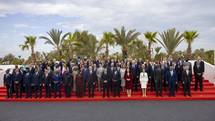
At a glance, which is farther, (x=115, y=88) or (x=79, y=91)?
(x=79, y=91)

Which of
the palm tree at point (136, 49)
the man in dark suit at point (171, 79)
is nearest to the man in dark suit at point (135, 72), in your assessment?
the man in dark suit at point (171, 79)

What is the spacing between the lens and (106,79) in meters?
19.9

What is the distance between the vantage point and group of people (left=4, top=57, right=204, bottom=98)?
773 inches

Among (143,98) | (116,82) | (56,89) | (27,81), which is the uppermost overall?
(27,81)

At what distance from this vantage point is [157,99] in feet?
61.9

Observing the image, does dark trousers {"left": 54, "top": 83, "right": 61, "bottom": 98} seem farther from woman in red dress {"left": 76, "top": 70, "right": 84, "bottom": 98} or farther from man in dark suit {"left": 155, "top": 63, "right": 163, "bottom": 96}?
man in dark suit {"left": 155, "top": 63, "right": 163, "bottom": 96}
